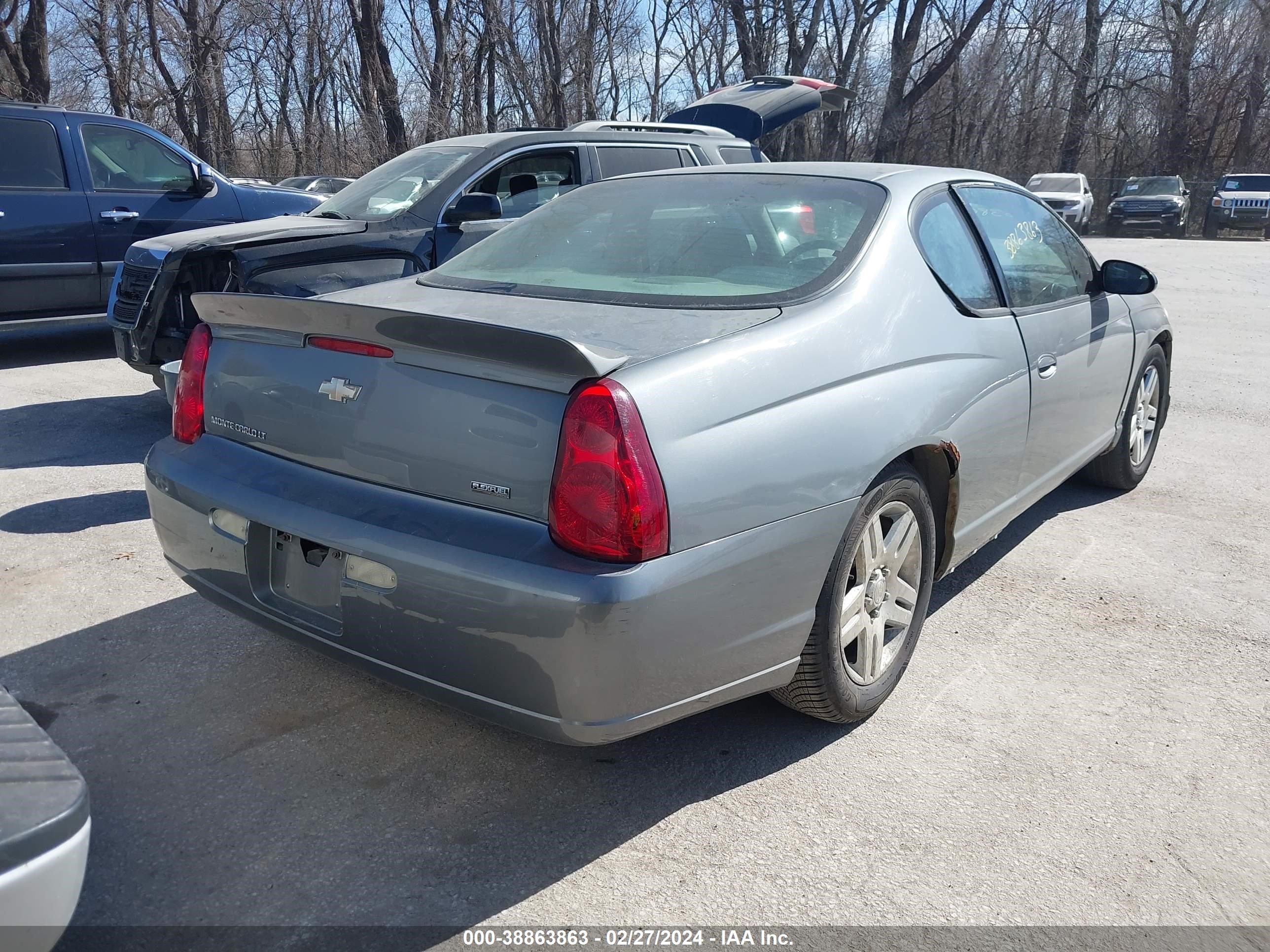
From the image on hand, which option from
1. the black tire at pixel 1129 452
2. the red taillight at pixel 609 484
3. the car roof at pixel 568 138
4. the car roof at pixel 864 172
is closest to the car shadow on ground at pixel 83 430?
the car roof at pixel 568 138

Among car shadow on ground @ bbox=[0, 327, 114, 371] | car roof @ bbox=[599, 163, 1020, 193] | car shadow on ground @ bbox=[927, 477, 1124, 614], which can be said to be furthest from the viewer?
car shadow on ground @ bbox=[0, 327, 114, 371]

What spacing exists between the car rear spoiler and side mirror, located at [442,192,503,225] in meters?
3.44

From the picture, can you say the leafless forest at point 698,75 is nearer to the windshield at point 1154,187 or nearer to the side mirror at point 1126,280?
the windshield at point 1154,187

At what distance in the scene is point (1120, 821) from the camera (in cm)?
263

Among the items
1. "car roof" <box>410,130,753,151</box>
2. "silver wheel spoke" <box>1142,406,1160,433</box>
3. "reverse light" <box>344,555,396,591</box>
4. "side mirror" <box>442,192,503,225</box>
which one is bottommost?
"silver wheel spoke" <box>1142,406,1160,433</box>

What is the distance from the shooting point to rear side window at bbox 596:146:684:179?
739cm

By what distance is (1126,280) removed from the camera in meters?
4.39

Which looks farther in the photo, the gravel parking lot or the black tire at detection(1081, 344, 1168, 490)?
the black tire at detection(1081, 344, 1168, 490)

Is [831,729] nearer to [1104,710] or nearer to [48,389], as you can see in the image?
[1104,710]

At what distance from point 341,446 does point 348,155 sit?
30.2m

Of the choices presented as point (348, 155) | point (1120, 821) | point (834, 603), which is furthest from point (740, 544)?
point (348, 155)

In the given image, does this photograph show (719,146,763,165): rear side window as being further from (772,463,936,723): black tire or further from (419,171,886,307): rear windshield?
(772,463,936,723): black tire

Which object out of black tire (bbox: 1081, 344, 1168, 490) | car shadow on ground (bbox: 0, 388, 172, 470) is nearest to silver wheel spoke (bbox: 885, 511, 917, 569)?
black tire (bbox: 1081, 344, 1168, 490)

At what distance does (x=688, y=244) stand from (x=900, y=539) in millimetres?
1132
